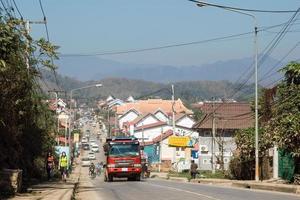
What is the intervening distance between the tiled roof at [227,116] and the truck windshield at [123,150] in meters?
41.6

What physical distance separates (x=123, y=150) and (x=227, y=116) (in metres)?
50.1

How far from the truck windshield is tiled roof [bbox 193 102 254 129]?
1638 inches

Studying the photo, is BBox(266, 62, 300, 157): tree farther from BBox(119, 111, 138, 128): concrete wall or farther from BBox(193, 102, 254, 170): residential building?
BBox(119, 111, 138, 128): concrete wall

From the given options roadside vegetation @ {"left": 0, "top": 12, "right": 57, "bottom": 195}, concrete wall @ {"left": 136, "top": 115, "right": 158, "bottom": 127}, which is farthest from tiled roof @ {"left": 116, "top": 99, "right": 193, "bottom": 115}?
roadside vegetation @ {"left": 0, "top": 12, "right": 57, "bottom": 195}

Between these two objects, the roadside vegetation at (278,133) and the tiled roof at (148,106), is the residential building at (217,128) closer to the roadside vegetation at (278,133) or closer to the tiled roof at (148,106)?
the roadside vegetation at (278,133)

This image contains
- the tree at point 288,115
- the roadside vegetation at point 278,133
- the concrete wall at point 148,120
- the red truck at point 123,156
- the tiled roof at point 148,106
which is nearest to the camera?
the tree at point 288,115

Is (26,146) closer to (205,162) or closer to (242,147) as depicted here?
(242,147)

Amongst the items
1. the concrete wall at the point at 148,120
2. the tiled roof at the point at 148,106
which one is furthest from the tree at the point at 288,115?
the tiled roof at the point at 148,106

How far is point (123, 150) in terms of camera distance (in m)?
41.0

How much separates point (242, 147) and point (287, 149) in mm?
10034

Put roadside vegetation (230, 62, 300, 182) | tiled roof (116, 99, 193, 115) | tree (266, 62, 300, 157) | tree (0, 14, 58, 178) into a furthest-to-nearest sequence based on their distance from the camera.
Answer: tiled roof (116, 99, 193, 115) < roadside vegetation (230, 62, 300, 182) < tree (266, 62, 300, 157) < tree (0, 14, 58, 178)

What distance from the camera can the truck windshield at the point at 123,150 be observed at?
134ft

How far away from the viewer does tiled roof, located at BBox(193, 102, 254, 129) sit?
85.7 m

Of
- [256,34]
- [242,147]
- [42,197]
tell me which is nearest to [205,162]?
[242,147]
